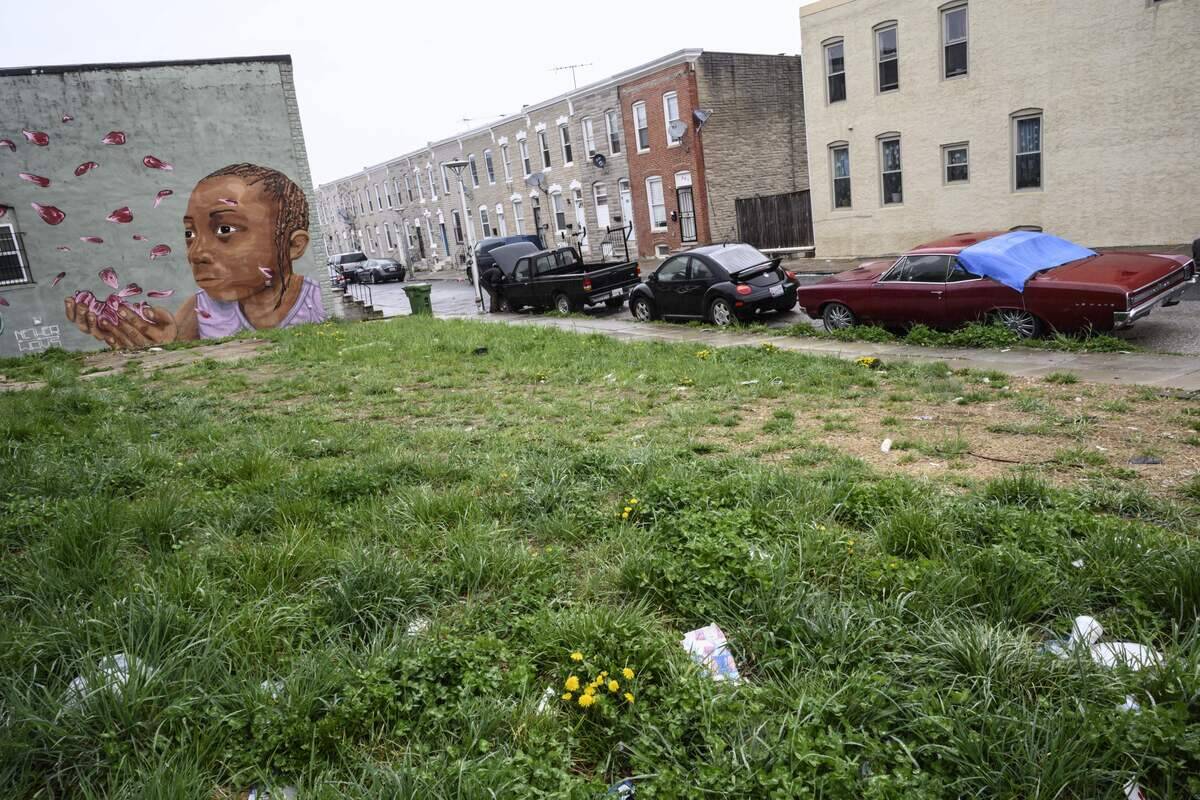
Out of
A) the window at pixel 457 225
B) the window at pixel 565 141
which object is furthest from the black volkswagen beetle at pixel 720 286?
the window at pixel 457 225

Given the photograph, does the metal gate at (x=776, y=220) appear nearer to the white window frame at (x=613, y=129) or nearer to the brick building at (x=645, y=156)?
the brick building at (x=645, y=156)

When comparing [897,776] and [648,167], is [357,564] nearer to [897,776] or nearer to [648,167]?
[897,776]

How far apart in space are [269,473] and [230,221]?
16446mm

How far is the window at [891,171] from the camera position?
74.6ft

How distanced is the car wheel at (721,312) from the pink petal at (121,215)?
1404 centimetres

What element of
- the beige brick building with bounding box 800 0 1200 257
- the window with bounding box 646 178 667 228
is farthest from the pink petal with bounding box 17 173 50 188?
the window with bounding box 646 178 667 228

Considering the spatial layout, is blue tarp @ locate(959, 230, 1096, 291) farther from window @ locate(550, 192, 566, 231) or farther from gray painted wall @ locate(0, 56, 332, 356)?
window @ locate(550, 192, 566, 231)

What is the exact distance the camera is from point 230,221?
1939 cm

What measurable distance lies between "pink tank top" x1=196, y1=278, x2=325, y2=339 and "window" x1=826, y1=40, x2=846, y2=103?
54.3 feet

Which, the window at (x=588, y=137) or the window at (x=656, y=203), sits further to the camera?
the window at (x=588, y=137)

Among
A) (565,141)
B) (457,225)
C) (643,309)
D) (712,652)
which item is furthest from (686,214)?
(712,652)

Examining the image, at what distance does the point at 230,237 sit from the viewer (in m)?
19.4

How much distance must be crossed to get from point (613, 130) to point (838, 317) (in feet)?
80.7

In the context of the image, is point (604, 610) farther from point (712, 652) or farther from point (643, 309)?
point (643, 309)
